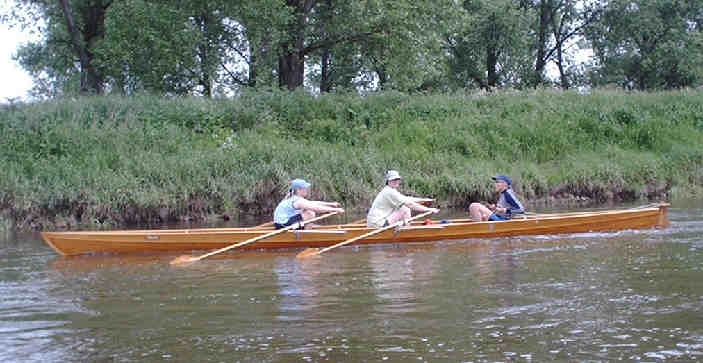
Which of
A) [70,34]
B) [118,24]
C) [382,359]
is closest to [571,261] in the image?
[382,359]

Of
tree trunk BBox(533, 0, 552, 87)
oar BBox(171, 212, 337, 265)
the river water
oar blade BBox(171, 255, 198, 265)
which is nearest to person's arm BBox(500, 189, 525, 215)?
the river water

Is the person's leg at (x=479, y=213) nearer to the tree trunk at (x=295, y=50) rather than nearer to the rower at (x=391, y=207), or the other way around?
the rower at (x=391, y=207)

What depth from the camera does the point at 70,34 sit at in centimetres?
2573

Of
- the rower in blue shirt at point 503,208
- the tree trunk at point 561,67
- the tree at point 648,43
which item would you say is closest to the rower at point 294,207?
the rower in blue shirt at point 503,208

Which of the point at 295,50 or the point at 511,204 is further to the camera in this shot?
the point at 295,50

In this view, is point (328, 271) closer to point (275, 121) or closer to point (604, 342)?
point (604, 342)

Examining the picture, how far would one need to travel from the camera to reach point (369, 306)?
7836 millimetres

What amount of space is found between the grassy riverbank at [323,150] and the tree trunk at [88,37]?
436 centimetres

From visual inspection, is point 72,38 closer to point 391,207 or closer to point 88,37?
point 88,37

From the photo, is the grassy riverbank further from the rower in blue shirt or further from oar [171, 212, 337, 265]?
oar [171, 212, 337, 265]

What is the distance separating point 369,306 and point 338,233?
4.61 metres

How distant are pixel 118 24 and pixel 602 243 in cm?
1698

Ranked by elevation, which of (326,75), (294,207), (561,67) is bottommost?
(294,207)

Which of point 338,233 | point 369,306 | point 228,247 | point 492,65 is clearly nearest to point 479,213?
point 338,233
